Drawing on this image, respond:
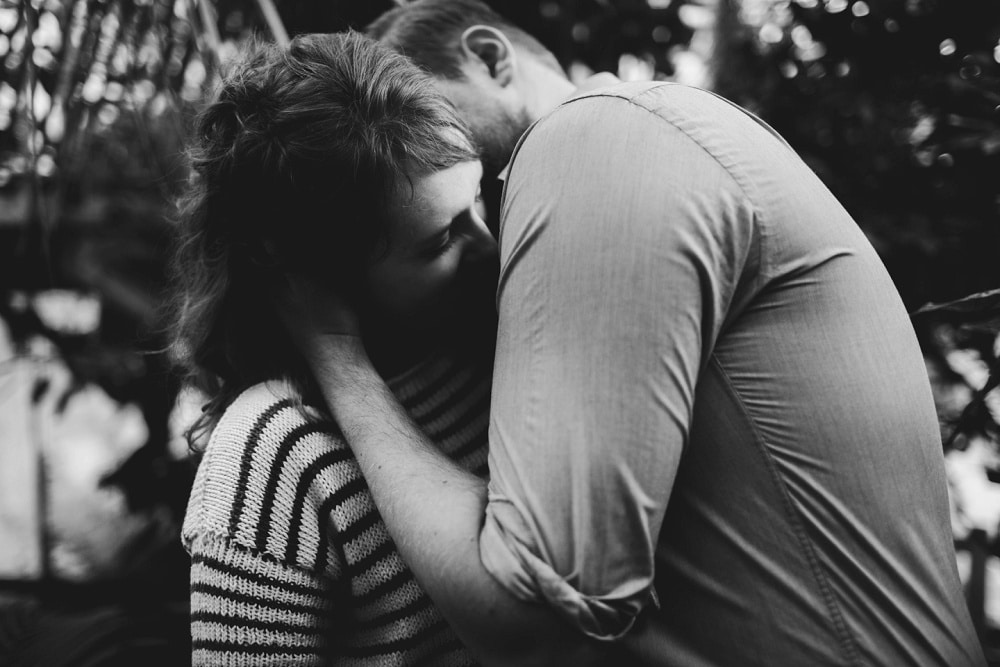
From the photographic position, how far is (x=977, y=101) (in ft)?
4.67

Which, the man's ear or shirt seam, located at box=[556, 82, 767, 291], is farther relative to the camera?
the man's ear

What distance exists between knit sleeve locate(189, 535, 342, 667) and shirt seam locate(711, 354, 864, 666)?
0.62 meters

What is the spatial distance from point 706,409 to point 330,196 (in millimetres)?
595

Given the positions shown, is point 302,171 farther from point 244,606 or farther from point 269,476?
point 244,606

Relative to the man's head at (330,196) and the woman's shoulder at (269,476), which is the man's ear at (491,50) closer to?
the man's head at (330,196)

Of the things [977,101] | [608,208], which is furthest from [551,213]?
[977,101]

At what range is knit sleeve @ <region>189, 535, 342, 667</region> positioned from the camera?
3.34ft

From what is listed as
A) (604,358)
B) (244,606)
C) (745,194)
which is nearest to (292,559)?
(244,606)

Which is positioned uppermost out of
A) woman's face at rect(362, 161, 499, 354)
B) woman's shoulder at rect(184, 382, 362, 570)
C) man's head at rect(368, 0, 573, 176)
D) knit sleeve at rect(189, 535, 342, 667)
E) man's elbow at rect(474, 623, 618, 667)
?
man's head at rect(368, 0, 573, 176)

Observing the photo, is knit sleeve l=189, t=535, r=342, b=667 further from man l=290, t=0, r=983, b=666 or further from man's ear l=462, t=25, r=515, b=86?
man's ear l=462, t=25, r=515, b=86

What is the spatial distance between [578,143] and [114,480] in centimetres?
230

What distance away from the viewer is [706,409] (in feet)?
2.76

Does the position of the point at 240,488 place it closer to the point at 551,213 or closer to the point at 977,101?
the point at 551,213

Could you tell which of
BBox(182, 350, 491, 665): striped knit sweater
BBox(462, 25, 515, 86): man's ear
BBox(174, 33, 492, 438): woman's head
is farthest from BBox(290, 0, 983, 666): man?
BBox(462, 25, 515, 86): man's ear
